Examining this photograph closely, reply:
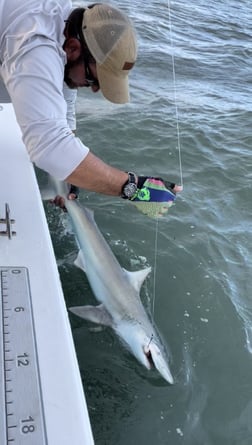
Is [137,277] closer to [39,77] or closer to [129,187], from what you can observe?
[129,187]

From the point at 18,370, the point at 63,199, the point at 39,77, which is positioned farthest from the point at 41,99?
the point at 63,199

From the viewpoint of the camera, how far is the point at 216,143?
530 cm

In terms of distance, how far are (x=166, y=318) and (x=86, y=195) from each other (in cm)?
133

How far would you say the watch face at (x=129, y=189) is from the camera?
2.10 meters

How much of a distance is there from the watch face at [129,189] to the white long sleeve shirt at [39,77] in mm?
311

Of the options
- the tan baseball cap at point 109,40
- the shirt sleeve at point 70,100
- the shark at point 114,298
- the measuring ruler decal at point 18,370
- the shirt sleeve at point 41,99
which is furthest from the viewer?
the shirt sleeve at point 70,100

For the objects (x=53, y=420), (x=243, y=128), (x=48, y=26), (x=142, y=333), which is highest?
(x=48, y=26)

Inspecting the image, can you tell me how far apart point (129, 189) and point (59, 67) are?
58cm

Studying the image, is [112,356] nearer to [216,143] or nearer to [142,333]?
[142,333]

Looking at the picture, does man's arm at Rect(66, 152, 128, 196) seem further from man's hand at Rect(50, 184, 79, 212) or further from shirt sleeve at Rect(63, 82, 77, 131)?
man's hand at Rect(50, 184, 79, 212)

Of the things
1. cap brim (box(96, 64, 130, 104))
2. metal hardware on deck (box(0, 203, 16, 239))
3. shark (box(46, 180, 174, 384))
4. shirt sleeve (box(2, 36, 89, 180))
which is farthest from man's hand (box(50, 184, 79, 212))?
shirt sleeve (box(2, 36, 89, 180))

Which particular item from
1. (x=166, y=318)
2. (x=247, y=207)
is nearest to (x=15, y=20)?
(x=166, y=318)

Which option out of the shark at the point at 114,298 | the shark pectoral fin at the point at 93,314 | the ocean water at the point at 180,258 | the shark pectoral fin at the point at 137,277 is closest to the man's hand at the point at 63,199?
the shark at the point at 114,298

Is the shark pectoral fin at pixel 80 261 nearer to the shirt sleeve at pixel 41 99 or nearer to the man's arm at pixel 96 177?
the man's arm at pixel 96 177
